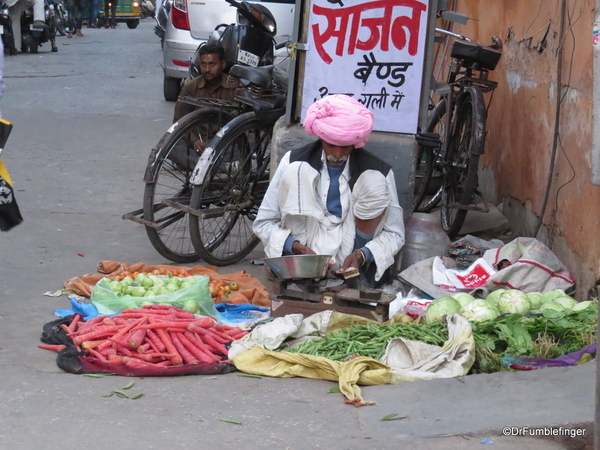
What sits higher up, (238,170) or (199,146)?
(199,146)

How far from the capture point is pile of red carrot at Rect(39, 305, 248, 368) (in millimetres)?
4078

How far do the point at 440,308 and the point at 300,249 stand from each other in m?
0.82

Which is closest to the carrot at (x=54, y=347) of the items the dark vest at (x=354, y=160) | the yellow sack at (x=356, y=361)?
the yellow sack at (x=356, y=361)

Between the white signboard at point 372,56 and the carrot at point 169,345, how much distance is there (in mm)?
1832

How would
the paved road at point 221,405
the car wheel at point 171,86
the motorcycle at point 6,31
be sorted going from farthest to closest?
the motorcycle at point 6,31, the car wheel at point 171,86, the paved road at point 221,405

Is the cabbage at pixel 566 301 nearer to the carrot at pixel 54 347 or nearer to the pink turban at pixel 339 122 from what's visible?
the pink turban at pixel 339 122

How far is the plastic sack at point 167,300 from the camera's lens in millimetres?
4660

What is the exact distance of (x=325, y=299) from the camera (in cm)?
457

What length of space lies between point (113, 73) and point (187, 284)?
11197mm

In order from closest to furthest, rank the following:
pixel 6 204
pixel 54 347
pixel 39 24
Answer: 1. pixel 54 347
2. pixel 6 204
3. pixel 39 24

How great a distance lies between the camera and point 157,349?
4.11 metres

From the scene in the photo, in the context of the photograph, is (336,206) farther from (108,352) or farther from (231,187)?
(108,352)

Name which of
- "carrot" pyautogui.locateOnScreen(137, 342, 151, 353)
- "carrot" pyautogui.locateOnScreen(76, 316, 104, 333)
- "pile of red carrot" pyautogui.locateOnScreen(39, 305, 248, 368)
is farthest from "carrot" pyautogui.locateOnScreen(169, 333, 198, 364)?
"carrot" pyautogui.locateOnScreen(76, 316, 104, 333)

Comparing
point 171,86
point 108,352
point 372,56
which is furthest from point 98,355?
point 171,86
